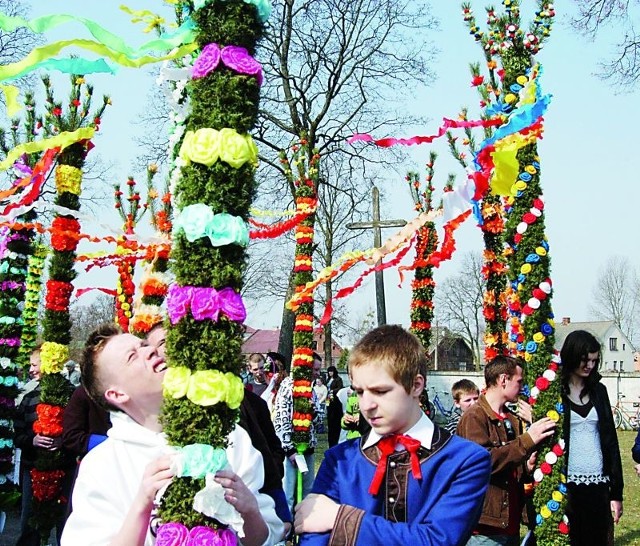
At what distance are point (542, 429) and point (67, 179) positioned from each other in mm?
5296

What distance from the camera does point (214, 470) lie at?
2232mm

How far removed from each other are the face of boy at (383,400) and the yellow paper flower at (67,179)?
597 cm

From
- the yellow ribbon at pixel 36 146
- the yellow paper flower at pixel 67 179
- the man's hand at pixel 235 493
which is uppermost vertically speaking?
the yellow paper flower at pixel 67 179

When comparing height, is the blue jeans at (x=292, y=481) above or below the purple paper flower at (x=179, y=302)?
below

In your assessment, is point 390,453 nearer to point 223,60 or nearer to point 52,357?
point 223,60

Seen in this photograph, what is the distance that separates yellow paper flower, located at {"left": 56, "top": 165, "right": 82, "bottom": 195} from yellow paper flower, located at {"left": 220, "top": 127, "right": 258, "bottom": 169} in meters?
5.76

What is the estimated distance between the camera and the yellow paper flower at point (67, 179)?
7637 millimetres

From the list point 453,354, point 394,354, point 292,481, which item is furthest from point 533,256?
point 453,354

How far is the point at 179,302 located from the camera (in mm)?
A: 2342

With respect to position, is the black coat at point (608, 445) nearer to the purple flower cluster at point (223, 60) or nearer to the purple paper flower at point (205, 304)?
the purple paper flower at point (205, 304)

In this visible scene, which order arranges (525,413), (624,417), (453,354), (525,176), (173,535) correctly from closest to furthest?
1. (173,535)
2. (525,413)
3. (525,176)
4. (624,417)
5. (453,354)

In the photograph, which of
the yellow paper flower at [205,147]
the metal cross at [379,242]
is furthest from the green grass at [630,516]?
the yellow paper flower at [205,147]

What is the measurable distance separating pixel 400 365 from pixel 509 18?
5333 millimetres

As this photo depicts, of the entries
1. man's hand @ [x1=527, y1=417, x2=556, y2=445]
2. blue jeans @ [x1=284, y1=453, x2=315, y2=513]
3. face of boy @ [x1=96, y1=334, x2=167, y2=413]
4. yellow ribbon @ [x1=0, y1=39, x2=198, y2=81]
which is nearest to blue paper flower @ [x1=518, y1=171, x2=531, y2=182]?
man's hand @ [x1=527, y1=417, x2=556, y2=445]
